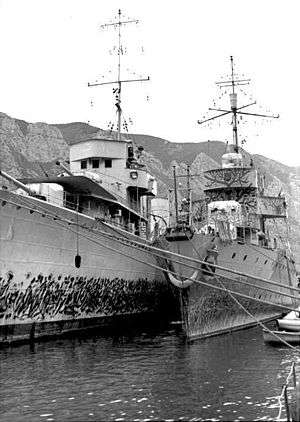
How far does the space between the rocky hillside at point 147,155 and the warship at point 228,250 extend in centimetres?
8290

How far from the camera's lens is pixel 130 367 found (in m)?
13.2

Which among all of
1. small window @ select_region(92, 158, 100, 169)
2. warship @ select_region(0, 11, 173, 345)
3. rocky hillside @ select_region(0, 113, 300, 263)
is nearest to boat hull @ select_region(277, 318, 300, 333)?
warship @ select_region(0, 11, 173, 345)

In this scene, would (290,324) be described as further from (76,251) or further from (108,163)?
(108,163)

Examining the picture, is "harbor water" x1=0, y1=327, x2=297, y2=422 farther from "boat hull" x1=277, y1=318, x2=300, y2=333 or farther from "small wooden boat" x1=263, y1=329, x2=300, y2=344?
"boat hull" x1=277, y1=318, x2=300, y2=333

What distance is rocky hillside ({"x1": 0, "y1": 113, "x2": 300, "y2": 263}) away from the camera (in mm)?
126438

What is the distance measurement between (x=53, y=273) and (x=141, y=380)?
7.67 meters

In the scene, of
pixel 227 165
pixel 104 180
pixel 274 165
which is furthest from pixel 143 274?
pixel 274 165

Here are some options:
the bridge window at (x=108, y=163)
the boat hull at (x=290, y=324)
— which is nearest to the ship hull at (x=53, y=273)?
the bridge window at (x=108, y=163)

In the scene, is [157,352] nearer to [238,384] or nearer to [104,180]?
[238,384]

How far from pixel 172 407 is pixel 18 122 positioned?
14197cm

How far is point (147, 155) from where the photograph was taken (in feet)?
504

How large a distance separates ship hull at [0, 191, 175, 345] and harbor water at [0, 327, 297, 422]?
1220 millimetres

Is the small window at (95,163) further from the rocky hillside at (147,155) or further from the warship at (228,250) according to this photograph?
the rocky hillside at (147,155)

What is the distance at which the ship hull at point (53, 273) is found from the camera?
1658cm
